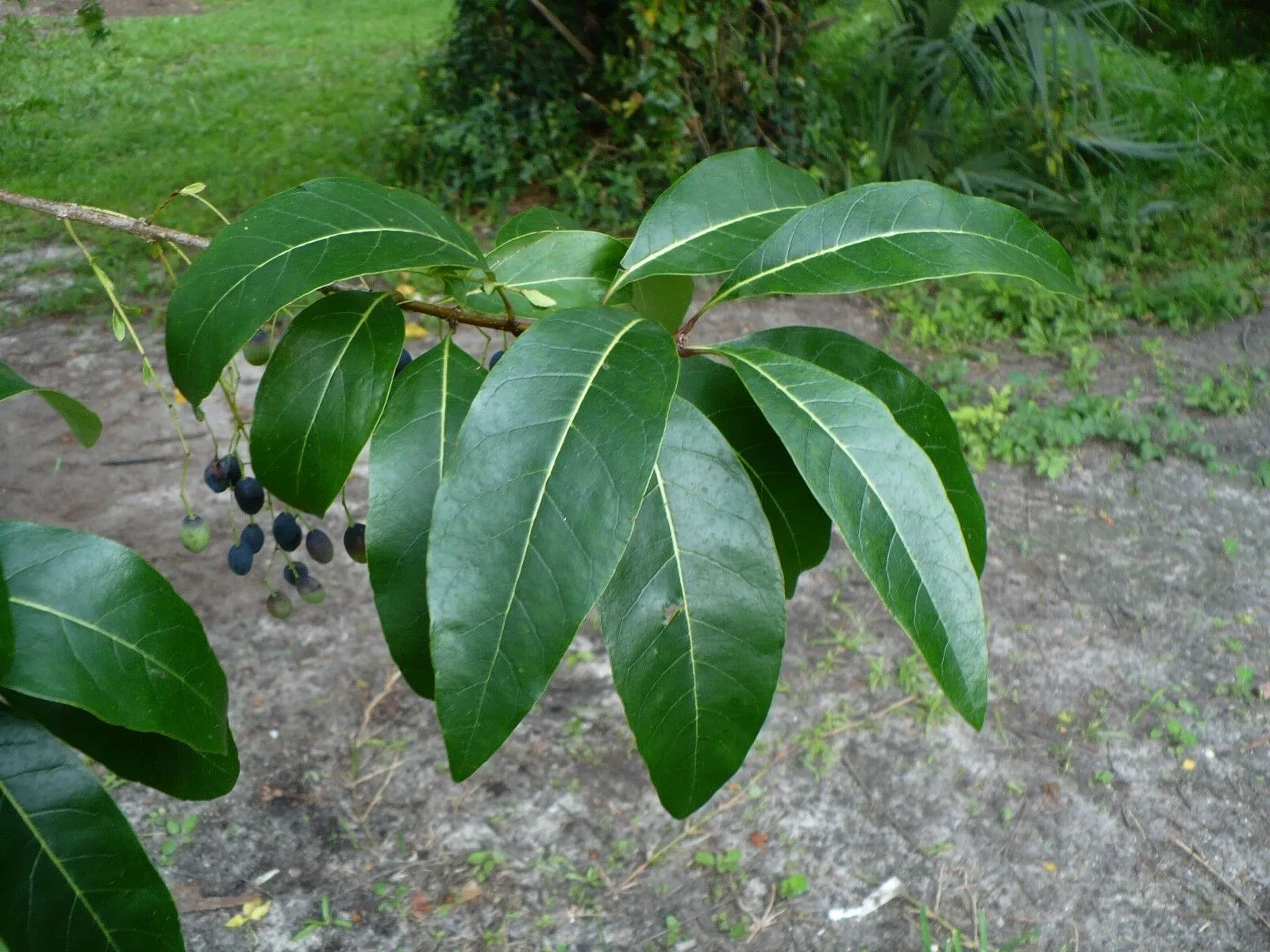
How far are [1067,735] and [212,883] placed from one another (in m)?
1.89

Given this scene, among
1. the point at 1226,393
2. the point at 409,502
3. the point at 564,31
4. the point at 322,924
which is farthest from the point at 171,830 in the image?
the point at 564,31

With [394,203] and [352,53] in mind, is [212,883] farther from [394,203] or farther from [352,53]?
[352,53]

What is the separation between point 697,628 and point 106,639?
0.38 meters

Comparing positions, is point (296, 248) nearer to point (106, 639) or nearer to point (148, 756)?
point (106, 639)

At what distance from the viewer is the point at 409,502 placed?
696 millimetres

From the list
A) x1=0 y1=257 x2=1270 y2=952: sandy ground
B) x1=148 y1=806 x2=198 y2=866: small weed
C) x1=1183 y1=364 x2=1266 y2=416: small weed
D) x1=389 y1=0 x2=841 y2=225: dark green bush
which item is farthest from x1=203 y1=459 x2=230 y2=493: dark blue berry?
x1=389 y1=0 x2=841 y2=225: dark green bush

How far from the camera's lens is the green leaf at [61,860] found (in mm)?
684

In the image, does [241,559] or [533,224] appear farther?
[241,559]

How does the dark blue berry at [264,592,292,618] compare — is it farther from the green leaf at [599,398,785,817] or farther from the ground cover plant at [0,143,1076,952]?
the green leaf at [599,398,785,817]

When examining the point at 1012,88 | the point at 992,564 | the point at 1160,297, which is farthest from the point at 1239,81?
the point at 992,564

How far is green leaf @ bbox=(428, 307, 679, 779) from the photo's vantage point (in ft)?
1.84

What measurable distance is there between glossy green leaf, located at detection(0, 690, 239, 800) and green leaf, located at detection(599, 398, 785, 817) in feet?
1.10

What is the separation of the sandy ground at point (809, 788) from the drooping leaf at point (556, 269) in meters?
1.55

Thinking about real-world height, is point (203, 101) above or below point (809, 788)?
above
